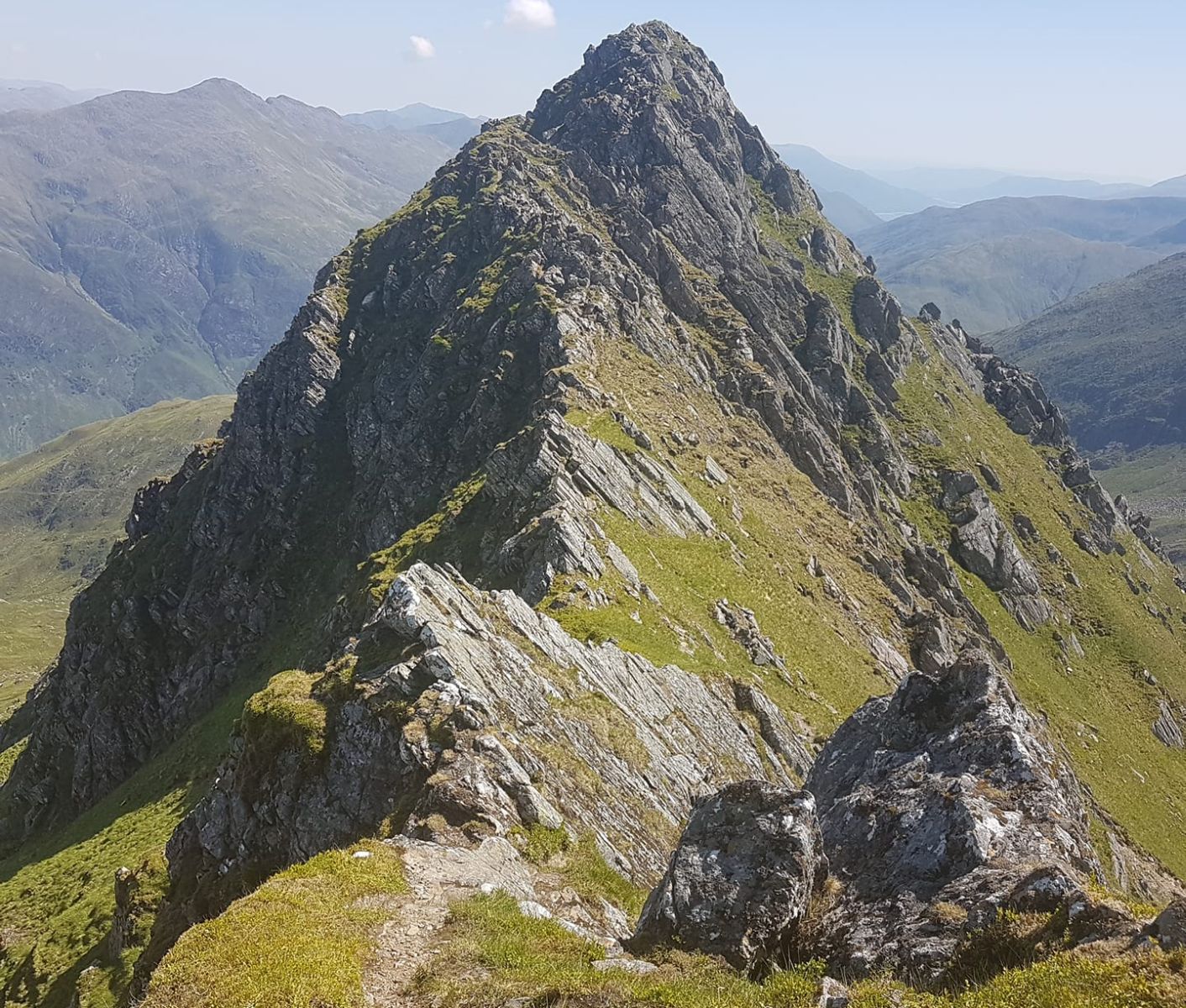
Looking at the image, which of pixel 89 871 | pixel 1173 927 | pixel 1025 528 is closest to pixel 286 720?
pixel 1173 927

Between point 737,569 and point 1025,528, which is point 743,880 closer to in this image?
point 737,569

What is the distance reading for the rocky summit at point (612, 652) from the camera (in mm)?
16359

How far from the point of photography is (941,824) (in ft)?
57.3

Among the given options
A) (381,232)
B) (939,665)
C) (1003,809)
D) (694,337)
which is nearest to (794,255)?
(694,337)

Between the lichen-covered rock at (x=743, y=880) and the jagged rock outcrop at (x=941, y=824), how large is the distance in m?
1.12

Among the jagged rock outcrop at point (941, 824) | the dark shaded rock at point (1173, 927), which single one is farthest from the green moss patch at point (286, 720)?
the dark shaded rock at point (1173, 927)

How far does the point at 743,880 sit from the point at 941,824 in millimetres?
4878

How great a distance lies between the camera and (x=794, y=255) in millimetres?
140125

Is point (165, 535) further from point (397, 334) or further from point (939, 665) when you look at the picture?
point (939, 665)

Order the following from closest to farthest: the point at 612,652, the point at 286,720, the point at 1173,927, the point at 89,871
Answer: the point at 1173,927 → the point at 286,720 → the point at 612,652 → the point at 89,871

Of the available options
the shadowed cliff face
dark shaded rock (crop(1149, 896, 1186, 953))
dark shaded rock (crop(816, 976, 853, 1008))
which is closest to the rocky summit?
dark shaded rock (crop(816, 976, 853, 1008))

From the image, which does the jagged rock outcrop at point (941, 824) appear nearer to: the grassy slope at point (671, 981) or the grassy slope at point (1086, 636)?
the grassy slope at point (671, 981)

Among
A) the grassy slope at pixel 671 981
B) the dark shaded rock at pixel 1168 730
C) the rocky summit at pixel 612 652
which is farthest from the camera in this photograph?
the dark shaded rock at pixel 1168 730

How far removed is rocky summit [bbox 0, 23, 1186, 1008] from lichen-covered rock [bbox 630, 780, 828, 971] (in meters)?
0.10
